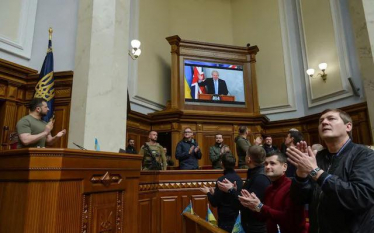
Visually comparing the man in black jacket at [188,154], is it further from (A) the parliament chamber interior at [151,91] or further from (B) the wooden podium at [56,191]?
(B) the wooden podium at [56,191]

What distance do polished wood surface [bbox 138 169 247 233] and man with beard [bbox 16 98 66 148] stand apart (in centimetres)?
114

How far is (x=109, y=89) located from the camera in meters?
3.46

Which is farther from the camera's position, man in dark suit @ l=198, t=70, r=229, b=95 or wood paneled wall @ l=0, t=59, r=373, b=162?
man in dark suit @ l=198, t=70, r=229, b=95

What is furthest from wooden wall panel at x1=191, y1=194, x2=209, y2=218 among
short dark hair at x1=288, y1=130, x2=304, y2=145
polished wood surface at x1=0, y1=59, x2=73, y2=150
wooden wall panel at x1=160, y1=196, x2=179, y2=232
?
polished wood surface at x1=0, y1=59, x2=73, y2=150

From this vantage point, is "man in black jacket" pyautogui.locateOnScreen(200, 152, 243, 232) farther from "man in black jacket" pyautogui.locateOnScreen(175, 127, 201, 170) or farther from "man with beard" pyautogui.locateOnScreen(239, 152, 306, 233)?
"man in black jacket" pyautogui.locateOnScreen(175, 127, 201, 170)

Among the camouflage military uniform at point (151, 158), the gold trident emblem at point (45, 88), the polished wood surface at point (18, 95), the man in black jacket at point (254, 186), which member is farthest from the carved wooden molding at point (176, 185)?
the gold trident emblem at point (45, 88)

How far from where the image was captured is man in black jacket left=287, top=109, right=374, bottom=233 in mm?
1229

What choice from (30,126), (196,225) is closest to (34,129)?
(30,126)

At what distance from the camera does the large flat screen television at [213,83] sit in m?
7.70

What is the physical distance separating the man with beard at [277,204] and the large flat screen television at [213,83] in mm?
5661

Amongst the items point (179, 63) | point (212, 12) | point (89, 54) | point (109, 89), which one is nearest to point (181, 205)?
point (109, 89)

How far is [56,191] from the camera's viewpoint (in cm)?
153

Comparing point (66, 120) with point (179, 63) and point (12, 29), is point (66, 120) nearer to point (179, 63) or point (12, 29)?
point (12, 29)

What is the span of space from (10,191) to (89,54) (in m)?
2.22
